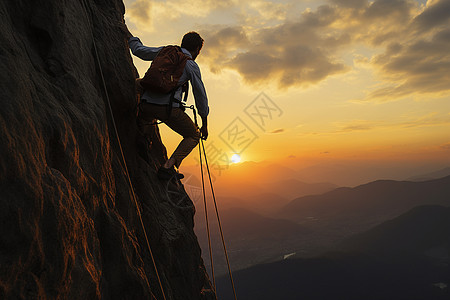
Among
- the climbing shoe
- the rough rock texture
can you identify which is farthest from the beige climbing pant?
the rough rock texture

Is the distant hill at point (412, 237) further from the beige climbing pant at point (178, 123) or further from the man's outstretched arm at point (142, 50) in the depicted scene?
the man's outstretched arm at point (142, 50)

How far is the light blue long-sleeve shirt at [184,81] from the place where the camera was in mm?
6266

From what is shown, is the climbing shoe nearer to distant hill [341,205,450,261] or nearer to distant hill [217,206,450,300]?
distant hill [217,206,450,300]

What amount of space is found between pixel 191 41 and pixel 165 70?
48.8 inches

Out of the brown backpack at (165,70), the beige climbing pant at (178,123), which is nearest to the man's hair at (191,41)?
the brown backpack at (165,70)

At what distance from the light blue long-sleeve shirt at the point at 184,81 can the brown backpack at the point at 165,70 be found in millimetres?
163

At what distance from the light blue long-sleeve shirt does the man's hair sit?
0.66ft

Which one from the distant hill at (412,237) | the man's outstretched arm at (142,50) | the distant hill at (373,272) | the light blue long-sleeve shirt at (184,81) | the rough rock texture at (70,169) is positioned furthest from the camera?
the distant hill at (412,237)

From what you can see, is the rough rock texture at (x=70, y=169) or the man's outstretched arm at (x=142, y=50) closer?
the rough rock texture at (x=70, y=169)

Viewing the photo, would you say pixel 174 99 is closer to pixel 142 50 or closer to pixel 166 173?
pixel 142 50

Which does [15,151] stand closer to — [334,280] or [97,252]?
[97,252]

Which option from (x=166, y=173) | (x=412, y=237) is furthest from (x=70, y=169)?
(x=412, y=237)

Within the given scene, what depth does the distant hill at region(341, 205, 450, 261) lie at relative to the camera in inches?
6097

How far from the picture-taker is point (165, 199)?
28.1 ft
